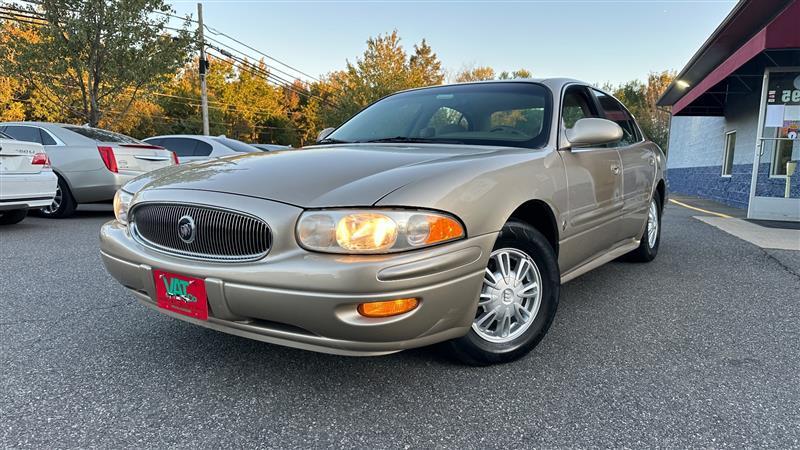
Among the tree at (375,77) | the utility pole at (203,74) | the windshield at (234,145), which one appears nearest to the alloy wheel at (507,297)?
the windshield at (234,145)

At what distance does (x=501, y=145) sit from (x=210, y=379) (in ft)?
6.02

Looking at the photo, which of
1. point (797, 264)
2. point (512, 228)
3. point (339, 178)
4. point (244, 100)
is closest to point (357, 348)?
point (339, 178)

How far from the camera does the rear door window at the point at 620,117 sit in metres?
3.84

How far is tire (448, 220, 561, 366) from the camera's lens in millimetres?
2287

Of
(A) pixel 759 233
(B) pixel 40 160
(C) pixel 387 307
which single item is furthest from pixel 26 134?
(A) pixel 759 233

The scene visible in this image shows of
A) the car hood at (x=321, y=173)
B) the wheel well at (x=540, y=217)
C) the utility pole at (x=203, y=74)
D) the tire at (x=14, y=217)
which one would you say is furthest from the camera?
the utility pole at (x=203, y=74)

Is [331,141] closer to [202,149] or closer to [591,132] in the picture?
[591,132]

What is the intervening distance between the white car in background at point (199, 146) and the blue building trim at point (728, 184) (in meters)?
9.05

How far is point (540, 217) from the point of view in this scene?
2664mm

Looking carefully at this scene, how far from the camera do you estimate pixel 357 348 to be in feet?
6.17

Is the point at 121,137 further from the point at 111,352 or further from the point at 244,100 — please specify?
the point at 244,100

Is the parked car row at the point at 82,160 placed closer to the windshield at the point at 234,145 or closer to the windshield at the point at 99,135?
the windshield at the point at 99,135

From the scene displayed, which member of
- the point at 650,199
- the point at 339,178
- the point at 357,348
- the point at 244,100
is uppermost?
the point at 244,100

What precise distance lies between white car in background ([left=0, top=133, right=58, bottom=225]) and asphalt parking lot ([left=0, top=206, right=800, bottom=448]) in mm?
2993
